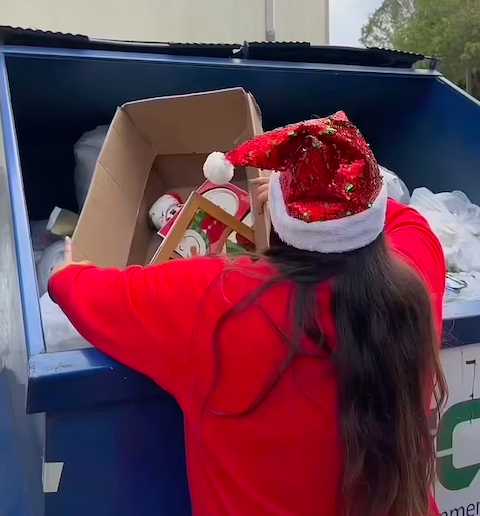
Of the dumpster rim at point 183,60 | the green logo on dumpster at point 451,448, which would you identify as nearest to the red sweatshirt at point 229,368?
the green logo on dumpster at point 451,448

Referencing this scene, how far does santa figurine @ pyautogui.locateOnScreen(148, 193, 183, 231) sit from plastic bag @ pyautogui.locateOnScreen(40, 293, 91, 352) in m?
0.72

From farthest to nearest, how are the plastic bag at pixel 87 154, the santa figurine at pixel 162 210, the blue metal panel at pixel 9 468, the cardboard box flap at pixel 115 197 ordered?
the plastic bag at pixel 87 154, the santa figurine at pixel 162 210, the blue metal panel at pixel 9 468, the cardboard box flap at pixel 115 197

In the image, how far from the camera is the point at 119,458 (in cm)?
98

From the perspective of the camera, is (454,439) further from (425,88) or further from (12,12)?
(12,12)

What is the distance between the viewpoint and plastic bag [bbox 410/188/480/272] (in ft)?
5.70

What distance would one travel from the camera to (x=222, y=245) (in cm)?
151

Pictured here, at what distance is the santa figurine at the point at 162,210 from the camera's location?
6.09ft

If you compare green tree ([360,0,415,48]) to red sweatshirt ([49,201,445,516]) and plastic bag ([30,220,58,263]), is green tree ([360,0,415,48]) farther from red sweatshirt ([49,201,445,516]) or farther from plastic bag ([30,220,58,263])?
red sweatshirt ([49,201,445,516])

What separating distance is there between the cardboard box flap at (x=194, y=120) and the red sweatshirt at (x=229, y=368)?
0.86m

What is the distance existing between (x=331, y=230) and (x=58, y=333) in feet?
1.60

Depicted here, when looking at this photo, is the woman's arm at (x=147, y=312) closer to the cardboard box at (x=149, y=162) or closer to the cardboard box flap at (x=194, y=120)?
the cardboard box at (x=149, y=162)

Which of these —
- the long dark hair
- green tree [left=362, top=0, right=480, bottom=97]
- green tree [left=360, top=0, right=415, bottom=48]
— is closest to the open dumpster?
the long dark hair

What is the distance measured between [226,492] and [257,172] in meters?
0.87

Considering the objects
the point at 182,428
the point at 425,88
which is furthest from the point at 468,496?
the point at 425,88
